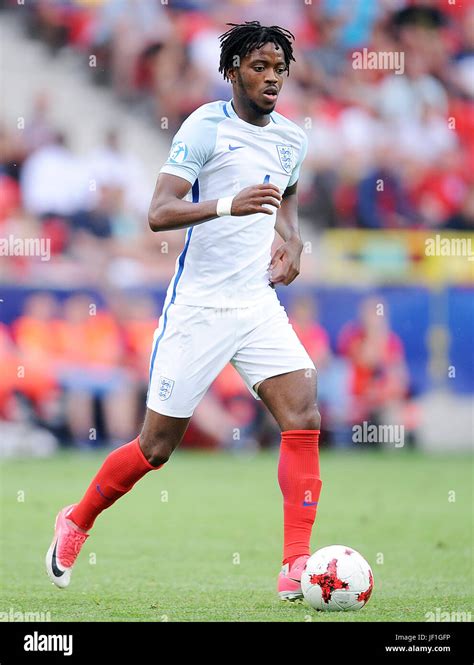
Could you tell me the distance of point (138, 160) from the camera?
17.2 metres

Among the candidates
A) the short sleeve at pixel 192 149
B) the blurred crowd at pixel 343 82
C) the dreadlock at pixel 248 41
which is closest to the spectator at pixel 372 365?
the blurred crowd at pixel 343 82

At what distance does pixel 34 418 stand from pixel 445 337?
4.63 meters

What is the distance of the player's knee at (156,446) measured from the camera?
605 centimetres

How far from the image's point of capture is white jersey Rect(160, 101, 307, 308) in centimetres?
599

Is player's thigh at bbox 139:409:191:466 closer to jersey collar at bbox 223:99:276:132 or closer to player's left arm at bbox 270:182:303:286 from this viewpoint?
player's left arm at bbox 270:182:303:286

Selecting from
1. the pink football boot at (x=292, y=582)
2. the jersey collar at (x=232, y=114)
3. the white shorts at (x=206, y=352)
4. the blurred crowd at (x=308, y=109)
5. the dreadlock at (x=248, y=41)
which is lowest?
the pink football boot at (x=292, y=582)

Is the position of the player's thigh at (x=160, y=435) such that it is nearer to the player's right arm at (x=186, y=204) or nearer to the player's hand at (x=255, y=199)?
the player's right arm at (x=186, y=204)

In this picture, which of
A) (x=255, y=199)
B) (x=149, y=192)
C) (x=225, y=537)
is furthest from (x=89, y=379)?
(x=255, y=199)

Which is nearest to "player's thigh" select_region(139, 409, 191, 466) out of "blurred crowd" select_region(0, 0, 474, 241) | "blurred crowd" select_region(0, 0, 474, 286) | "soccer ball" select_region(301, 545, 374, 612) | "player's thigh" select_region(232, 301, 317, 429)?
"player's thigh" select_region(232, 301, 317, 429)

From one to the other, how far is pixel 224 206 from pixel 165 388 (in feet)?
3.19

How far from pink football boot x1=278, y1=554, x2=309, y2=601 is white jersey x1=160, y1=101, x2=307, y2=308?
125 centimetres

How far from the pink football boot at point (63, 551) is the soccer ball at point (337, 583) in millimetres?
1220

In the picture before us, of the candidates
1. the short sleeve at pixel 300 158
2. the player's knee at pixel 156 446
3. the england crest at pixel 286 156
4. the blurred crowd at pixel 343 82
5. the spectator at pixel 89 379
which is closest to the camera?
the player's knee at pixel 156 446
